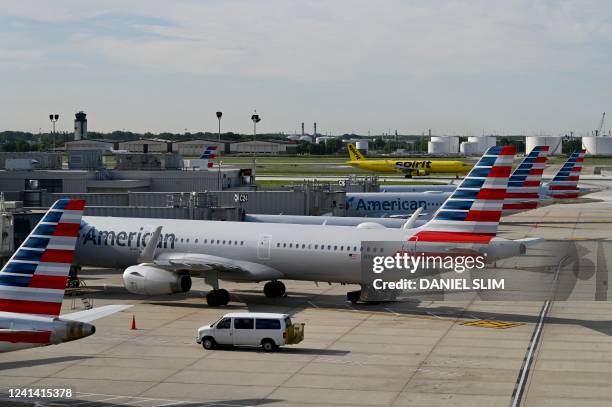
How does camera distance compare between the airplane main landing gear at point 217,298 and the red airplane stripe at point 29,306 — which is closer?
the red airplane stripe at point 29,306

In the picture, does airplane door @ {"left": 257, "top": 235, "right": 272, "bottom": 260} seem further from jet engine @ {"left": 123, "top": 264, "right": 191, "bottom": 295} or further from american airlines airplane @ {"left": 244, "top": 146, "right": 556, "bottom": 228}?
american airlines airplane @ {"left": 244, "top": 146, "right": 556, "bottom": 228}

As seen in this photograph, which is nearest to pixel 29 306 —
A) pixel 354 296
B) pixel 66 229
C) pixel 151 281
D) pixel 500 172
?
pixel 66 229

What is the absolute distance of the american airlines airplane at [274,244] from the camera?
4381 cm

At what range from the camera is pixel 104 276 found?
60.2m

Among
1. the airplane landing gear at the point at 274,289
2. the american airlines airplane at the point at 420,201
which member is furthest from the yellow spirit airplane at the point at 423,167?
the airplane landing gear at the point at 274,289

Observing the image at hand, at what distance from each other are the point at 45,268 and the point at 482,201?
23413 mm

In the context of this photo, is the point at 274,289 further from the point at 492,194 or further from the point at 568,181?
the point at 568,181

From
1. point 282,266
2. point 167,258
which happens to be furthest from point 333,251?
point 167,258

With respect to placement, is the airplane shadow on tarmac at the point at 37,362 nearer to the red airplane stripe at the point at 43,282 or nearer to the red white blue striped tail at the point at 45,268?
the red white blue striped tail at the point at 45,268

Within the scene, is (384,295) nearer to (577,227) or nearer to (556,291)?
(556,291)

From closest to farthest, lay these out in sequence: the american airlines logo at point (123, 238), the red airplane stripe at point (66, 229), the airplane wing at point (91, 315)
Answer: the red airplane stripe at point (66, 229) < the airplane wing at point (91, 315) < the american airlines logo at point (123, 238)

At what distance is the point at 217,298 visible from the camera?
4841 centimetres

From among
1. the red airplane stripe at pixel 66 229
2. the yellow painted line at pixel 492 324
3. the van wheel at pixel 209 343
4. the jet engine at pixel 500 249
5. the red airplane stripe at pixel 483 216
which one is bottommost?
the yellow painted line at pixel 492 324

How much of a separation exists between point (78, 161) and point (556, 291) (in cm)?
5580
